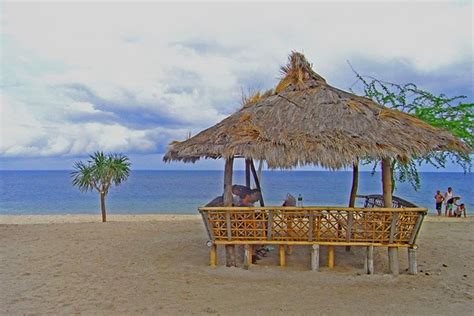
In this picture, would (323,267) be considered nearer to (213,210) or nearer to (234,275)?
(234,275)

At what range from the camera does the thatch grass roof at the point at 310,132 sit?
6027mm

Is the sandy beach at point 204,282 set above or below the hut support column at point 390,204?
below

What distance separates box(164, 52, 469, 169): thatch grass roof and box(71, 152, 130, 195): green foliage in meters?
5.71

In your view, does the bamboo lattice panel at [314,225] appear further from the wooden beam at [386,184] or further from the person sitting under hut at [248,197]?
the person sitting under hut at [248,197]

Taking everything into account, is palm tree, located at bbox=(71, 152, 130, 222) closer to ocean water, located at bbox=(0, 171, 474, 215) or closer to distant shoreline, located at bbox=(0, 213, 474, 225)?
distant shoreline, located at bbox=(0, 213, 474, 225)

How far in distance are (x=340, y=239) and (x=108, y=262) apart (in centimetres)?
380

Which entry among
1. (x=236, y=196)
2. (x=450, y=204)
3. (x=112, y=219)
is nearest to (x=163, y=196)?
(x=112, y=219)

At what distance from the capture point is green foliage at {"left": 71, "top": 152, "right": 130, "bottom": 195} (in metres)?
12.3

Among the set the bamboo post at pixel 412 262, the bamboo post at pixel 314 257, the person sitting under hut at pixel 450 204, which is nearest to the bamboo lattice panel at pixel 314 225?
the bamboo post at pixel 314 257

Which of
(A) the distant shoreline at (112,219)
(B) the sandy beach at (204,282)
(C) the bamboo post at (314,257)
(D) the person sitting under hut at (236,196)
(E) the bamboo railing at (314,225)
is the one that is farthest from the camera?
(A) the distant shoreline at (112,219)

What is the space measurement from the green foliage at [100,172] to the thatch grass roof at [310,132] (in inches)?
225

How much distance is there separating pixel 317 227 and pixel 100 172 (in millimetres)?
7823

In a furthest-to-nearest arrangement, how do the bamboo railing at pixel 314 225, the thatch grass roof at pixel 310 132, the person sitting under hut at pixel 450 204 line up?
the person sitting under hut at pixel 450 204
the bamboo railing at pixel 314 225
the thatch grass roof at pixel 310 132

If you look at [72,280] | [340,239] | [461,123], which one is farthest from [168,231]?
[461,123]
